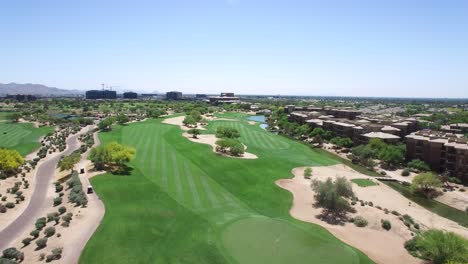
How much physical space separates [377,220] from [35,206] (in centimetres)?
5229

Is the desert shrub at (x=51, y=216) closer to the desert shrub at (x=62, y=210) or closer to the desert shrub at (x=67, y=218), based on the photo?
the desert shrub at (x=62, y=210)

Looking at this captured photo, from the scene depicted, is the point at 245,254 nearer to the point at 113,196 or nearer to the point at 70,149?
the point at 113,196

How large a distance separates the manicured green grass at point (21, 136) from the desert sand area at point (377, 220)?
73.3 metres

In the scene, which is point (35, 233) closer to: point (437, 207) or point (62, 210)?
point (62, 210)

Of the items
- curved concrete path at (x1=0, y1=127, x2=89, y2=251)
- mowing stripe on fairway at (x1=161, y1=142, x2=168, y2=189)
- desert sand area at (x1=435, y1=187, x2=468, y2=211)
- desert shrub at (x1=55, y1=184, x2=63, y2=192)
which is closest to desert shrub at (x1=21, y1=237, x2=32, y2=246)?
curved concrete path at (x1=0, y1=127, x2=89, y2=251)

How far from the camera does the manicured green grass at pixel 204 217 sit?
1373 inches

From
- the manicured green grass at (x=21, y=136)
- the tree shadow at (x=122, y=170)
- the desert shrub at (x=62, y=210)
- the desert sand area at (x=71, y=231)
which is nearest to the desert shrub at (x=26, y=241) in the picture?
the desert sand area at (x=71, y=231)

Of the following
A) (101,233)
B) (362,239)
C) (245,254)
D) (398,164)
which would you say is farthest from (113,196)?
(398,164)

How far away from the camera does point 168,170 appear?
67812 millimetres

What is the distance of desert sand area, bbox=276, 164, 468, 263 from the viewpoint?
38531 millimetres

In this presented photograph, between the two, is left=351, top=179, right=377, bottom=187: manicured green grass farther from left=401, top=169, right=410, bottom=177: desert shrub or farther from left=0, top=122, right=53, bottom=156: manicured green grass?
left=0, top=122, right=53, bottom=156: manicured green grass

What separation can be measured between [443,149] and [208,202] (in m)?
61.1

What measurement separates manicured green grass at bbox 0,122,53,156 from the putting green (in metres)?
71.4

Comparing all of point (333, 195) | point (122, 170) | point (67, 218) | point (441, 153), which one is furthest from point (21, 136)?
point (441, 153)
